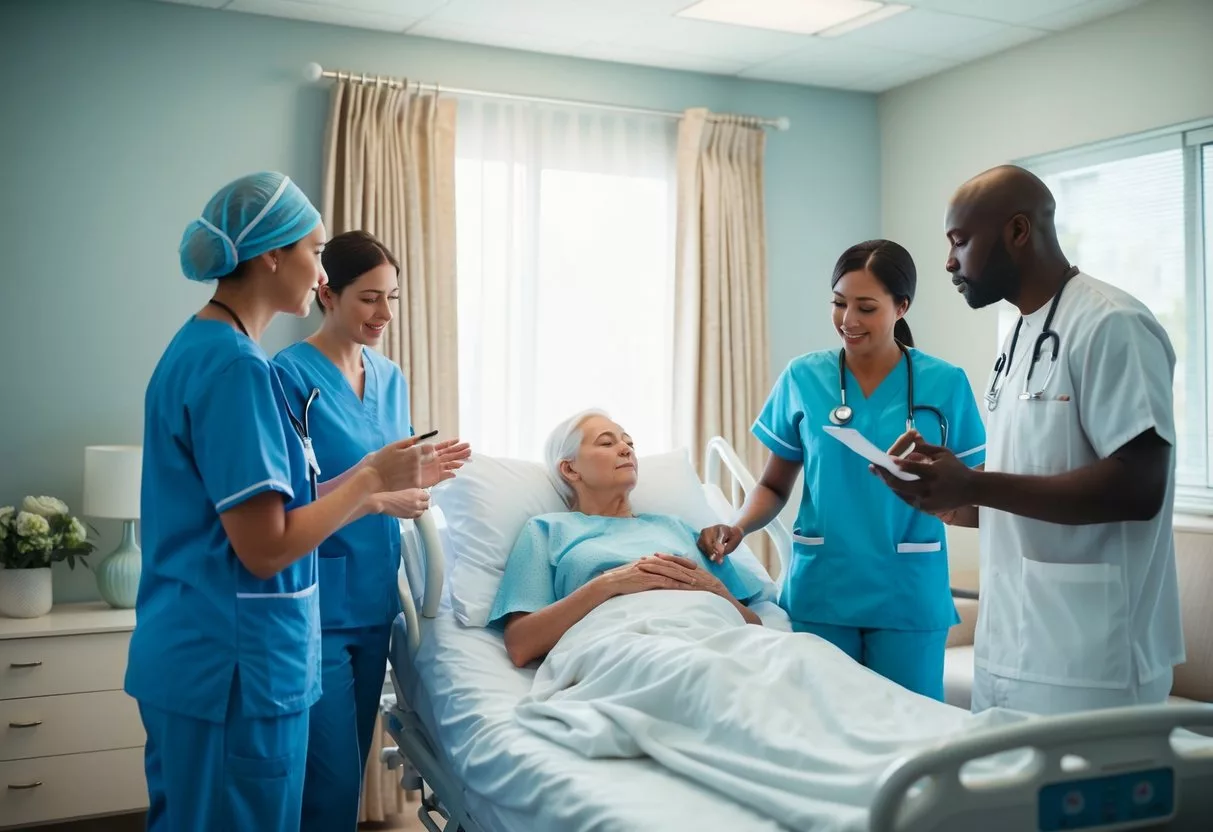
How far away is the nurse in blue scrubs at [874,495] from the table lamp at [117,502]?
1980 mm

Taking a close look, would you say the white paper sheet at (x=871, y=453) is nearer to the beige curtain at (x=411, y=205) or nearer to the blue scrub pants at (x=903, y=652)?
the blue scrub pants at (x=903, y=652)

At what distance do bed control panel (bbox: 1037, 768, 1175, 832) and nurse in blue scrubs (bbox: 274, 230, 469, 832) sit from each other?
1314 millimetres

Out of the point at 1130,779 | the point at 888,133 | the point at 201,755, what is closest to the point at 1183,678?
the point at 1130,779

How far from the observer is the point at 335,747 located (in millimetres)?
2350

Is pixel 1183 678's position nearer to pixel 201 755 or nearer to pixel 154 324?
pixel 201 755

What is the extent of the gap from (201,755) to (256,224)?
2.81 feet

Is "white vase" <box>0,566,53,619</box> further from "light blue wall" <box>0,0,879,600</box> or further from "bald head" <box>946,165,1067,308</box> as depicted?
"bald head" <box>946,165,1067,308</box>

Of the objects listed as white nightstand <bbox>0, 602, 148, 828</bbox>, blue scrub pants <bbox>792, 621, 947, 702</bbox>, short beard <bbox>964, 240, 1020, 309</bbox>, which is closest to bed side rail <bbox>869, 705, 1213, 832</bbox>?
short beard <bbox>964, 240, 1020, 309</bbox>

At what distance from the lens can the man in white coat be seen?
174cm

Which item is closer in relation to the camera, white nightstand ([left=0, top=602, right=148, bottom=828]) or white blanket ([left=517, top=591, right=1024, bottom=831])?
white blanket ([left=517, top=591, right=1024, bottom=831])

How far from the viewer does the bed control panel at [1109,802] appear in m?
1.45

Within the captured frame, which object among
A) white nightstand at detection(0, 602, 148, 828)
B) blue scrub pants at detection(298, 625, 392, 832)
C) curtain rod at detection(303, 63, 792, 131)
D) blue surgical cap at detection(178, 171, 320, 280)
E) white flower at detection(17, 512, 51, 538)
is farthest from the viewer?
curtain rod at detection(303, 63, 792, 131)

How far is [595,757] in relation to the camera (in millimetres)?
1905

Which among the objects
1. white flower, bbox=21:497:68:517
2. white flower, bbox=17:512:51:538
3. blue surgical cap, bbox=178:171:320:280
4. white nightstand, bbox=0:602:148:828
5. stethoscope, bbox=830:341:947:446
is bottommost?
white nightstand, bbox=0:602:148:828
